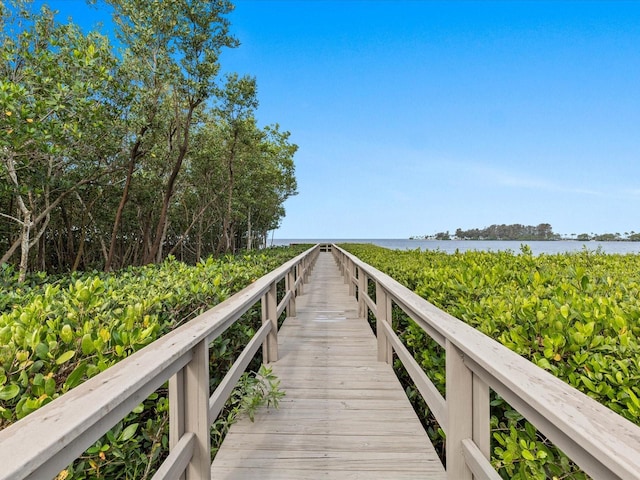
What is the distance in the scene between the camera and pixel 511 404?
3.24ft

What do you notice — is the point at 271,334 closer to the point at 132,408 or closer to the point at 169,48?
the point at 132,408

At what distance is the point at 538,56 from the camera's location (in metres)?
17.3

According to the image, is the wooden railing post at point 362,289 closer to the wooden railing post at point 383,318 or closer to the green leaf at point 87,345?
the wooden railing post at point 383,318

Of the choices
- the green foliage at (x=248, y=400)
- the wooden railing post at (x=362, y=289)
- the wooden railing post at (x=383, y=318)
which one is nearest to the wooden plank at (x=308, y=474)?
the green foliage at (x=248, y=400)

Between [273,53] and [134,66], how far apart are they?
14.3 metres

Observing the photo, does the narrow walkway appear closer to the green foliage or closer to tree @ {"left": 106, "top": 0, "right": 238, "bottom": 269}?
the green foliage

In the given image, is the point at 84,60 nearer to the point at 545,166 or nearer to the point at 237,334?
the point at 237,334

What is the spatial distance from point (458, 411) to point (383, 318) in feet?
6.61

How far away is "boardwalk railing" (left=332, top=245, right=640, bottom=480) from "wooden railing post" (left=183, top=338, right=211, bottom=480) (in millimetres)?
1069

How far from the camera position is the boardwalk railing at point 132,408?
62 cm

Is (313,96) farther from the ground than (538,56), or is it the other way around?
(313,96)

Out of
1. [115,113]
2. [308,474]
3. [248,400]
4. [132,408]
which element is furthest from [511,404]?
[115,113]

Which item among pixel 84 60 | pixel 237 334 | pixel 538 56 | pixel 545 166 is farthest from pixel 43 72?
pixel 545 166

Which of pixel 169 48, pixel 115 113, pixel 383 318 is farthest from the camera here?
pixel 169 48
